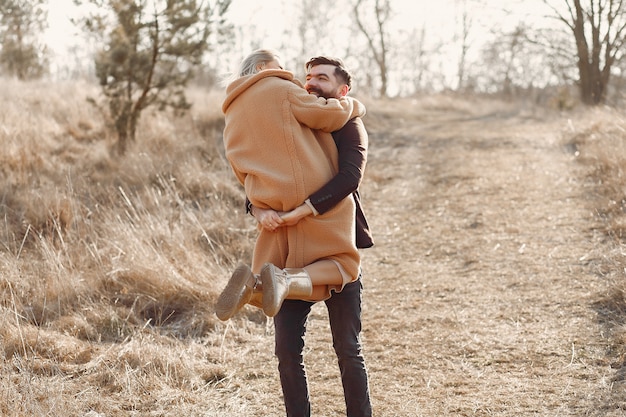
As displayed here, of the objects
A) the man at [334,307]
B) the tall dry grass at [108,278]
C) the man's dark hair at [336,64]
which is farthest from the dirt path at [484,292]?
the man's dark hair at [336,64]

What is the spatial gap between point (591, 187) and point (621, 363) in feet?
16.5

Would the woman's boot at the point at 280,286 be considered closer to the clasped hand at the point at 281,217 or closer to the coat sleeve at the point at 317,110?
the clasped hand at the point at 281,217

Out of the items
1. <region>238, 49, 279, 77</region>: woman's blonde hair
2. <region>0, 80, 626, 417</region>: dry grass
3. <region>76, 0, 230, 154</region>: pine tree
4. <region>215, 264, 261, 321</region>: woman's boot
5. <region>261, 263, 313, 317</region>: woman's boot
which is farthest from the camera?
<region>76, 0, 230, 154</region>: pine tree

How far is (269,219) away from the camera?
2.65 meters

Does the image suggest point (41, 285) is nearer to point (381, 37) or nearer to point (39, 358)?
point (39, 358)

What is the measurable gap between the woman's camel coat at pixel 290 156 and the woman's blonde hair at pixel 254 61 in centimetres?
8

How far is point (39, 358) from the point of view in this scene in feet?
12.5

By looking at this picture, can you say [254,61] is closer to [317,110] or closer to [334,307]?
[317,110]

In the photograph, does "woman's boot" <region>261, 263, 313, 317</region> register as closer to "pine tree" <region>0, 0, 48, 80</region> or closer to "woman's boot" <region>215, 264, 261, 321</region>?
"woman's boot" <region>215, 264, 261, 321</region>

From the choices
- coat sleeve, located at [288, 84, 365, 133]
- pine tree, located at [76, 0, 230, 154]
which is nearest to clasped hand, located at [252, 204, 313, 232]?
coat sleeve, located at [288, 84, 365, 133]

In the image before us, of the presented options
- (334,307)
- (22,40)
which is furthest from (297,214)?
(22,40)

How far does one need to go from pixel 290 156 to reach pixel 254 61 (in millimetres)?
446

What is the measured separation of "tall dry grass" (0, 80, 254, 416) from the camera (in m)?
3.62

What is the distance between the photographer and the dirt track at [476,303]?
364cm
